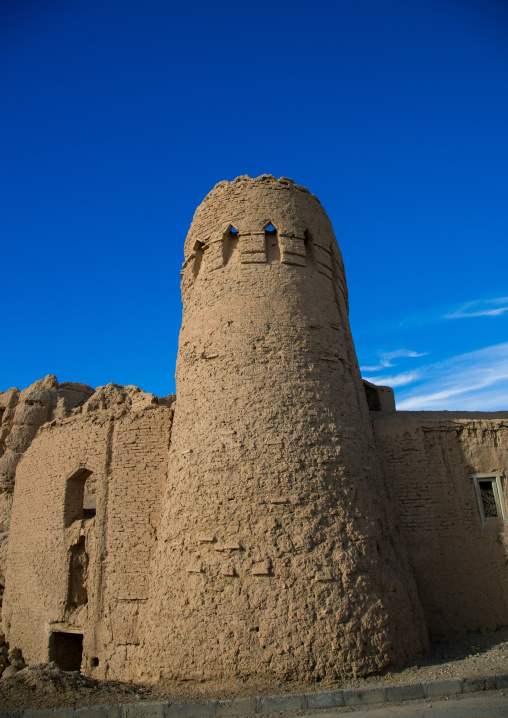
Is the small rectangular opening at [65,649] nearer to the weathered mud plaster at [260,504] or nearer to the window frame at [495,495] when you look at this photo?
the weathered mud plaster at [260,504]

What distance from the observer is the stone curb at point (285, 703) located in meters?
6.27

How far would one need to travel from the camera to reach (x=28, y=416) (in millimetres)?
18688

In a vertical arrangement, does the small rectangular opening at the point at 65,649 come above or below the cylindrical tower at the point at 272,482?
below

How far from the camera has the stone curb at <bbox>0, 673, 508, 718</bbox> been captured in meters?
6.27

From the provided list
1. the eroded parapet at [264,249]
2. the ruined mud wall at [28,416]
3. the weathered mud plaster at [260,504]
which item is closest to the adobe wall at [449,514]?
the weathered mud plaster at [260,504]

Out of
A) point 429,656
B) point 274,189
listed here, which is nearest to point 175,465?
point 429,656

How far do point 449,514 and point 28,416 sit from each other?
15.3 metres

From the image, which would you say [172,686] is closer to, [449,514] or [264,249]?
[449,514]

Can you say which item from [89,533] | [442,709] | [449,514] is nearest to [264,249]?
[449,514]

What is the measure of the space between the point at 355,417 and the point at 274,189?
16.9 feet

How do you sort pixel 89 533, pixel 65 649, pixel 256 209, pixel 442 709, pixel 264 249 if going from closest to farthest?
pixel 442 709
pixel 264 249
pixel 256 209
pixel 89 533
pixel 65 649

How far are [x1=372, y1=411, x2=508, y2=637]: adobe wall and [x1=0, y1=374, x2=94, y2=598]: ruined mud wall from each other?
12946mm

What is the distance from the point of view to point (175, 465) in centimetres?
904

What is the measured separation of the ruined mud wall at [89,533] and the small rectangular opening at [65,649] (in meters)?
0.14
